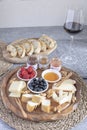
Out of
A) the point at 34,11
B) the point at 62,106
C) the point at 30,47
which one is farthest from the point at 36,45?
the point at 62,106

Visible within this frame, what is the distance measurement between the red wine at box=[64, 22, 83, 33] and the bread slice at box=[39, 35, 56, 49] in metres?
0.13

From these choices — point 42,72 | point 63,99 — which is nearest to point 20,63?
point 42,72

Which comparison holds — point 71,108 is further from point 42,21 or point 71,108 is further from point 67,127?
point 42,21

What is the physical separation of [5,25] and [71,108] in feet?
2.22

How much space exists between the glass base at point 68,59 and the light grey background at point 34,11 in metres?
0.30

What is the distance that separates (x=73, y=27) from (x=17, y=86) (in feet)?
1.12

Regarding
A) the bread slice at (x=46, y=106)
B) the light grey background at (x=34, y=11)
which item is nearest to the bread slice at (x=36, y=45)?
the light grey background at (x=34, y=11)

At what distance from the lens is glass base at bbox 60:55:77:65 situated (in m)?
1.12

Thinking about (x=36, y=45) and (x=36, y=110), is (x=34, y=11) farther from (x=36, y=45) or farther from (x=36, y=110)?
(x=36, y=110)

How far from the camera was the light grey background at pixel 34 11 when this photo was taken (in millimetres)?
1320

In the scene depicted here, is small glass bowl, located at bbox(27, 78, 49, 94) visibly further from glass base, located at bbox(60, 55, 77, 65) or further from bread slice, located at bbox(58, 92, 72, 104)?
glass base, located at bbox(60, 55, 77, 65)

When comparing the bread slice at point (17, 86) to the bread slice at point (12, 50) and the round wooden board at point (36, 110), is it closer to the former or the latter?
the round wooden board at point (36, 110)

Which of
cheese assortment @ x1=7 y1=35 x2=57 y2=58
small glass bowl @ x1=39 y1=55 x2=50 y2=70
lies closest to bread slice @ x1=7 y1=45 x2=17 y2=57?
cheese assortment @ x1=7 y1=35 x2=57 y2=58

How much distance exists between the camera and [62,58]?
114 cm
